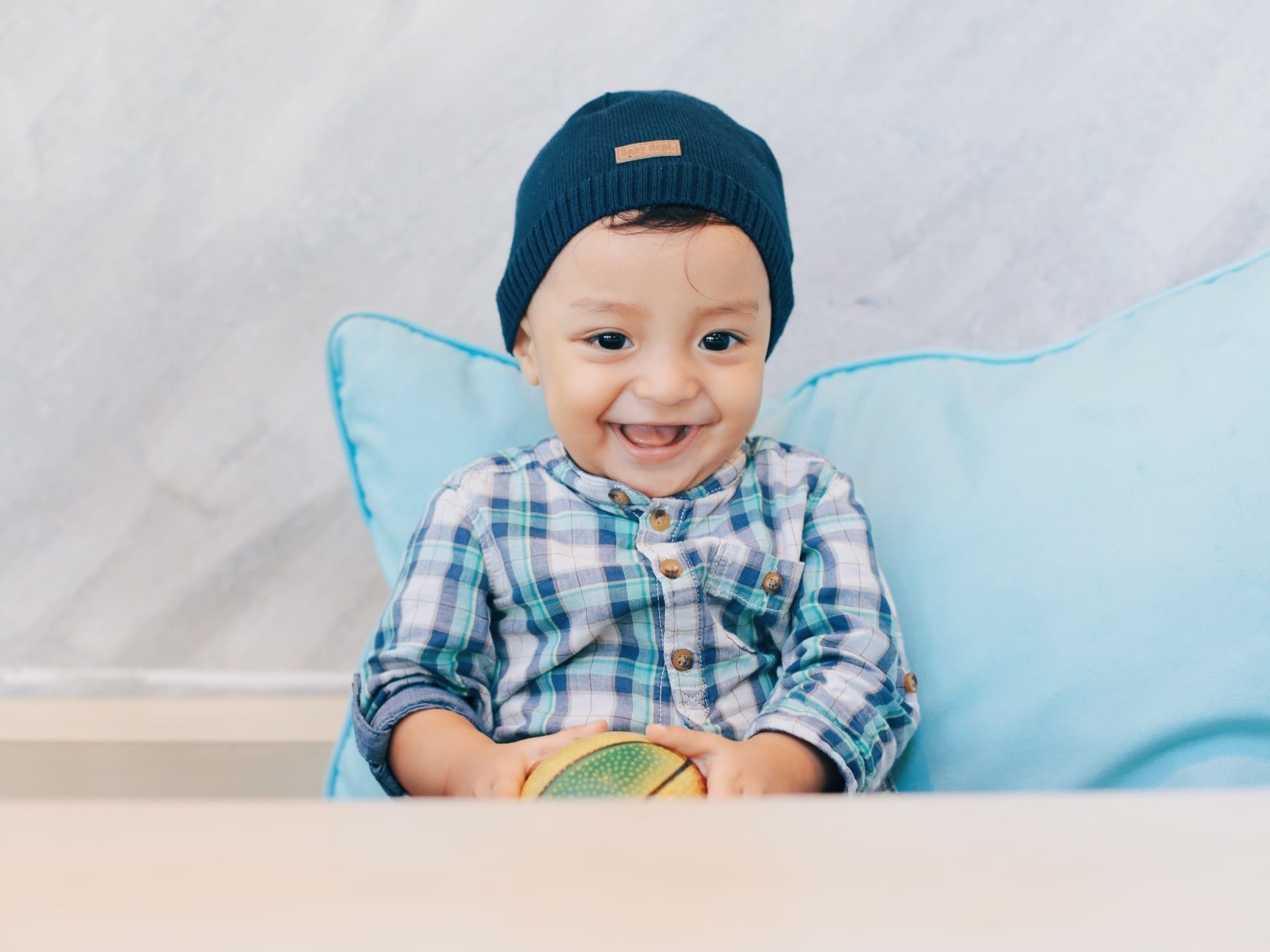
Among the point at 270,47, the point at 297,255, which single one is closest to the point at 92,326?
the point at 297,255

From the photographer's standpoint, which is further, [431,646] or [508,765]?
[431,646]

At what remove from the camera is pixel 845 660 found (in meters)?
0.84

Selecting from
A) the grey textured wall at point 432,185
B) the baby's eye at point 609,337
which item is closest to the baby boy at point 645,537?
the baby's eye at point 609,337

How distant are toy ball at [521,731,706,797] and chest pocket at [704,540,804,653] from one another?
20 centimetres

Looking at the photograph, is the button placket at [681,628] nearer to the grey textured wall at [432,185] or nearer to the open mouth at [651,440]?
the open mouth at [651,440]

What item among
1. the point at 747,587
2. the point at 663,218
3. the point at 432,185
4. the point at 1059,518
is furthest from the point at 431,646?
the point at 432,185

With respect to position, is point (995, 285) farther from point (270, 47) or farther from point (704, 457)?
point (270, 47)

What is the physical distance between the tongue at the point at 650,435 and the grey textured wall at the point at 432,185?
472 mm

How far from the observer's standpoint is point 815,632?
0.88 metres

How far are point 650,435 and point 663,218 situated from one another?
0.18m

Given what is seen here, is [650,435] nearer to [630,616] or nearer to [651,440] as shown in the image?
[651,440]

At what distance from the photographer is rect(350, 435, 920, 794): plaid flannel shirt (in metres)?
0.84

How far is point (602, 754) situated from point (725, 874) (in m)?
0.35

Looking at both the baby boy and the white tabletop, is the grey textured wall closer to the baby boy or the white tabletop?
the baby boy
